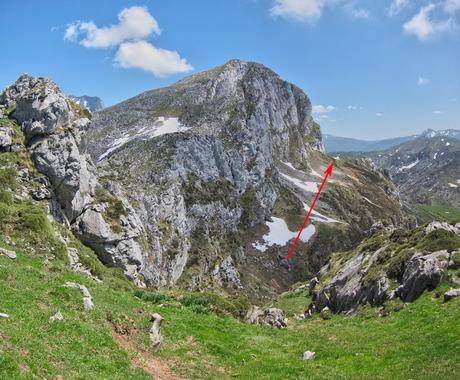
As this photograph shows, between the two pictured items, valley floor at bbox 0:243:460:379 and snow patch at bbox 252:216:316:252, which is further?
snow patch at bbox 252:216:316:252

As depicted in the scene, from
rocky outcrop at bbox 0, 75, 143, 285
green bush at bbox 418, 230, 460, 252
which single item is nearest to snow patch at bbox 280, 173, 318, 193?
rocky outcrop at bbox 0, 75, 143, 285

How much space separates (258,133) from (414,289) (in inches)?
5576

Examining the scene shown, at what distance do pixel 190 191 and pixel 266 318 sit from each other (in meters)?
83.9

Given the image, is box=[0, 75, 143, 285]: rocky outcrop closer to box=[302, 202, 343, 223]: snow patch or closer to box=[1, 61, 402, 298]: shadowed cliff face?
box=[1, 61, 402, 298]: shadowed cliff face

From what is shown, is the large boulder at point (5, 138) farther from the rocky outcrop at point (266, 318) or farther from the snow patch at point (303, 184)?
the snow patch at point (303, 184)

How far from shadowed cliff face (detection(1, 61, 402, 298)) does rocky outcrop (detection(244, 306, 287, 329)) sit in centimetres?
2785

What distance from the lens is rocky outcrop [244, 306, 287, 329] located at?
38156 mm

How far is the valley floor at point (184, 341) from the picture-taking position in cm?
1662

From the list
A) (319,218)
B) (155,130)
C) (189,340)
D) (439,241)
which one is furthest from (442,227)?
(155,130)

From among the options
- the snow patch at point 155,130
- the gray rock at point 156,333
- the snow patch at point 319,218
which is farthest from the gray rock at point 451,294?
the snow patch at point 155,130

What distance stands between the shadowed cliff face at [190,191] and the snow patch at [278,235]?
1.84 feet

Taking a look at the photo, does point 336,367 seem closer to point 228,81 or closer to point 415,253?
point 415,253

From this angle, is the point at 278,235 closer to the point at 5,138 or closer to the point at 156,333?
the point at 5,138

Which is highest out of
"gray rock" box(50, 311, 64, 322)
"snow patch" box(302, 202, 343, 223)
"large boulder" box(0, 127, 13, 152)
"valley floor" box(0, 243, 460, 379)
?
"large boulder" box(0, 127, 13, 152)
